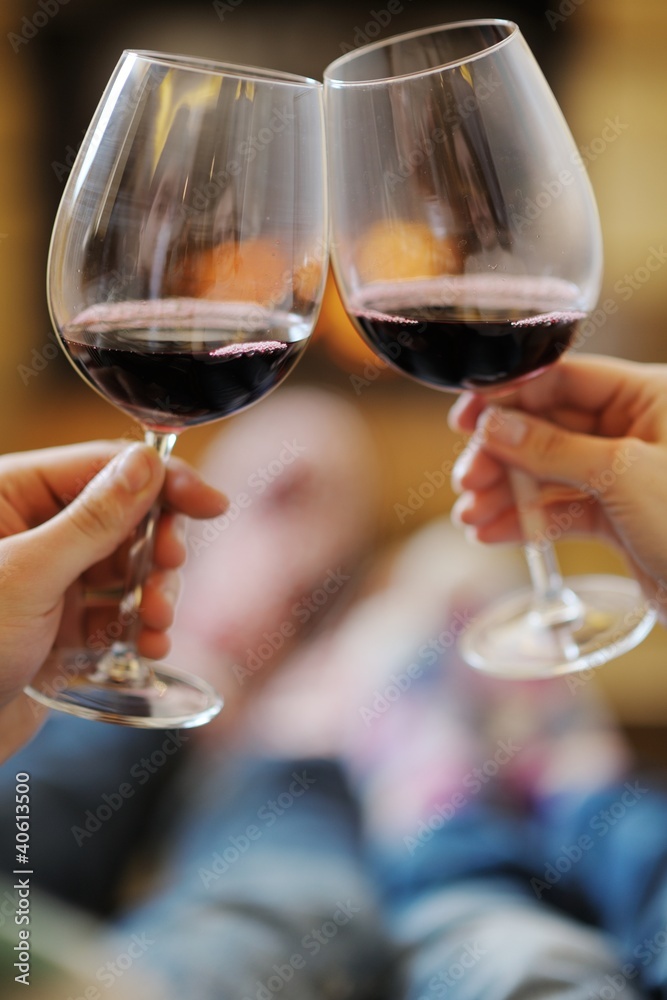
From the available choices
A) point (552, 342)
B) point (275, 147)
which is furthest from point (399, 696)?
point (275, 147)

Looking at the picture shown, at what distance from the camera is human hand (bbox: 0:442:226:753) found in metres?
0.65

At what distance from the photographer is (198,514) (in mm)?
812

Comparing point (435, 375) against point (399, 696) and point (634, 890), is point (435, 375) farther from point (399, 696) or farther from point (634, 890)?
point (399, 696)

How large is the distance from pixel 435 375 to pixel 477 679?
79 cm

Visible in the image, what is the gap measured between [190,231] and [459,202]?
184 millimetres

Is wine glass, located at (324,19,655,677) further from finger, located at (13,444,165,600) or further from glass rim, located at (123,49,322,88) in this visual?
finger, located at (13,444,165,600)

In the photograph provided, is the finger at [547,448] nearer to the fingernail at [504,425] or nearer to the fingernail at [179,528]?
the fingernail at [504,425]
